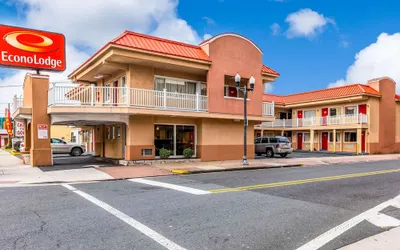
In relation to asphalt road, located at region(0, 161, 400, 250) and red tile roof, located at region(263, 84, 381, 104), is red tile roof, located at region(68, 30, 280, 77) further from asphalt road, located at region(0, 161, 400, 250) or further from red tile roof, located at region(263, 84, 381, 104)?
red tile roof, located at region(263, 84, 381, 104)

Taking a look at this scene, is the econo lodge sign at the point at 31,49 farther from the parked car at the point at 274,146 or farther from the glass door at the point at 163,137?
the parked car at the point at 274,146

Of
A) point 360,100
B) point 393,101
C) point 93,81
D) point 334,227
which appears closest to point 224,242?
point 334,227

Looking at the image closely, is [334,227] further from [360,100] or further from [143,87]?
[360,100]

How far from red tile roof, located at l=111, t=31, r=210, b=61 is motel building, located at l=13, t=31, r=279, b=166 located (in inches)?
2.5

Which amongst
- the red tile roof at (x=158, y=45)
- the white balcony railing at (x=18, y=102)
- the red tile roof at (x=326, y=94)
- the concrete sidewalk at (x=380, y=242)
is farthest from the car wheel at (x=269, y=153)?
the concrete sidewalk at (x=380, y=242)

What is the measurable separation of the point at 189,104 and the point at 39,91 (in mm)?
8493

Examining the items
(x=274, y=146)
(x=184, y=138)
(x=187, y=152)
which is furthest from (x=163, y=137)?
(x=274, y=146)

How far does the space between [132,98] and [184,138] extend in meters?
4.69

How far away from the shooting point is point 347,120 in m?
31.9

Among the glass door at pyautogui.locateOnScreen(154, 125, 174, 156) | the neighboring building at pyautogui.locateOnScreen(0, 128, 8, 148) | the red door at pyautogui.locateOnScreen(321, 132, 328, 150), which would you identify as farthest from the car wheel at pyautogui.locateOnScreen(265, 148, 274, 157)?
the neighboring building at pyautogui.locateOnScreen(0, 128, 8, 148)

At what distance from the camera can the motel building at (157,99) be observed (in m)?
16.2

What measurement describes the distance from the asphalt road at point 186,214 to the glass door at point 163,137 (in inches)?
300

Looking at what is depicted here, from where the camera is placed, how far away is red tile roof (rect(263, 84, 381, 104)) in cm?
3133

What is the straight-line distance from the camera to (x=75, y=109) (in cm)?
1555
